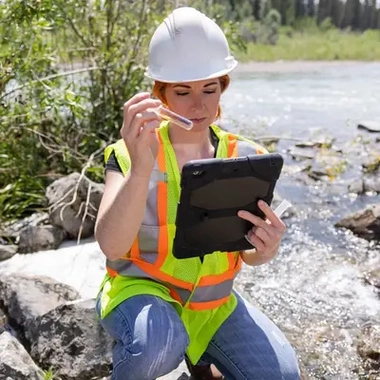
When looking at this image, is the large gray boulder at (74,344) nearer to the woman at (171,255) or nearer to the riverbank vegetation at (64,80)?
the woman at (171,255)

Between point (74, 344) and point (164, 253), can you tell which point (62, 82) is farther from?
point (164, 253)

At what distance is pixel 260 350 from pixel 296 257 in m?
2.47

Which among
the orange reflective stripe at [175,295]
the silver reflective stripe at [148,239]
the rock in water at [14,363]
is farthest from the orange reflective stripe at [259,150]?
the rock in water at [14,363]

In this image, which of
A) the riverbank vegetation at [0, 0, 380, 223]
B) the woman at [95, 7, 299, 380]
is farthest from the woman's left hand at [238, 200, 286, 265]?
the riverbank vegetation at [0, 0, 380, 223]

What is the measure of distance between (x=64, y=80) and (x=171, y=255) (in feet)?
11.8

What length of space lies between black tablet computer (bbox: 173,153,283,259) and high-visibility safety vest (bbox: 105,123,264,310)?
0.07m

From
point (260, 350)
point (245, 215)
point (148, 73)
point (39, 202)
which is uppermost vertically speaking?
point (148, 73)

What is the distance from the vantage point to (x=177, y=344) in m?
1.95

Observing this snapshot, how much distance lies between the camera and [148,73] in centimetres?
207

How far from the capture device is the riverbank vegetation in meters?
3.90

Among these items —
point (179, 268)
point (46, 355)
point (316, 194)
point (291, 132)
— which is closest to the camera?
point (179, 268)

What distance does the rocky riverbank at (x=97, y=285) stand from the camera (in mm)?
2605

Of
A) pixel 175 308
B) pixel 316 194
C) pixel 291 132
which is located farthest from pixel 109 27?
pixel 291 132

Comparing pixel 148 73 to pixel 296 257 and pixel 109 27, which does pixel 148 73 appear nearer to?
pixel 296 257
